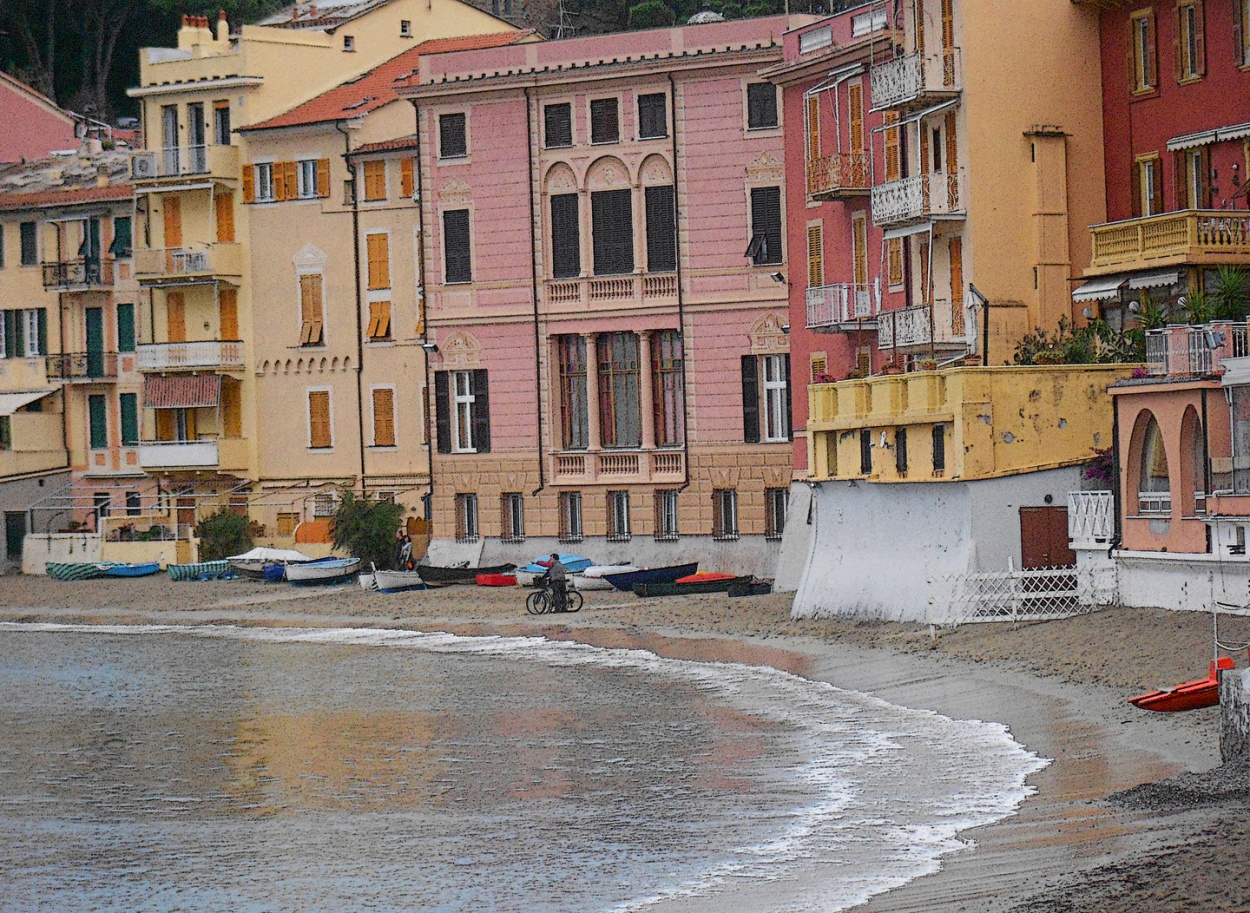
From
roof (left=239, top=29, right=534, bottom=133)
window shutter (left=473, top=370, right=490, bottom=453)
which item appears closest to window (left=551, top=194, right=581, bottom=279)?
window shutter (left=473, top=370, right=490, bottom=453)

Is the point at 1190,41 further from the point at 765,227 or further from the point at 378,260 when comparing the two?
the point at 378,260

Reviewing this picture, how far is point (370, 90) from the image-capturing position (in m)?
73.6

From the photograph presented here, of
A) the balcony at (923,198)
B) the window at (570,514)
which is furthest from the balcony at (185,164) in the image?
the balcony at (923,198)

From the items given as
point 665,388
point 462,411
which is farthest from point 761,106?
point 462,411

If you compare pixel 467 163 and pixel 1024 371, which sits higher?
pixel 467 163

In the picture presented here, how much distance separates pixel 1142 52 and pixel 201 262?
35.0 m

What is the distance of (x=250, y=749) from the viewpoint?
1481 inches

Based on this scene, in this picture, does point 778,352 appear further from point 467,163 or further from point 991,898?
point 991,898

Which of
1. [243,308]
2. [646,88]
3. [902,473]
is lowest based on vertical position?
[902,473]

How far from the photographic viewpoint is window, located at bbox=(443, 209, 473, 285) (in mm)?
66562

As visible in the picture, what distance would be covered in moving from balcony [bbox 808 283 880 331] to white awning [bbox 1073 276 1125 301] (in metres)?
6.89

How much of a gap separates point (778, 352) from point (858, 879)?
39220mm

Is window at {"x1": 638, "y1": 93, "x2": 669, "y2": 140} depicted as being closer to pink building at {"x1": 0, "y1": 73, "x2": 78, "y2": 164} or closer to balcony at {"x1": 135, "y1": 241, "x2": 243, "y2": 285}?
balcony at {"x1": 135, "y1": 241, "x2": 243, "y2": 285}

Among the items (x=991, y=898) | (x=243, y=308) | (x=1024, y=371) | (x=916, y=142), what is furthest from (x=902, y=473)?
(x=243, y=308)
